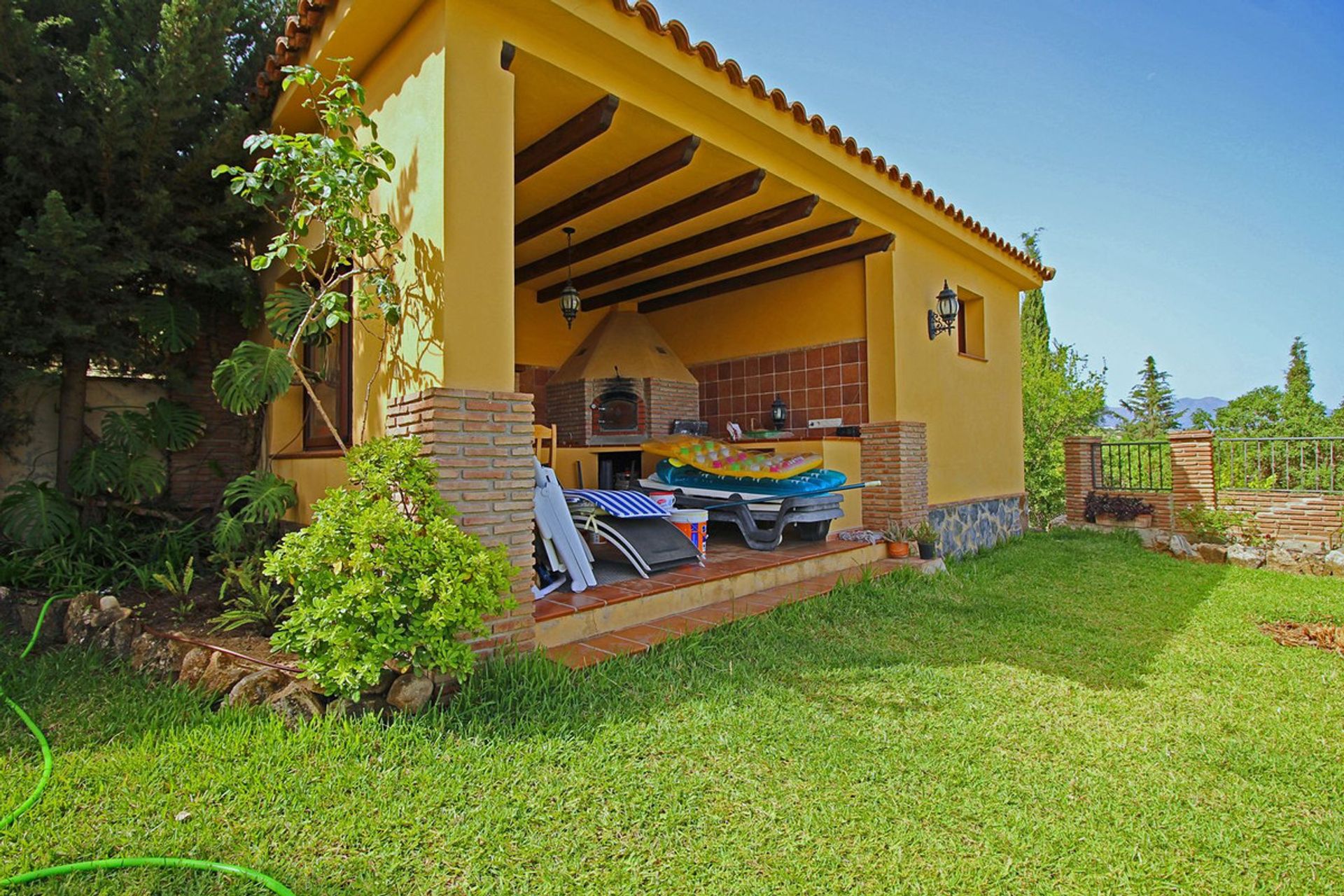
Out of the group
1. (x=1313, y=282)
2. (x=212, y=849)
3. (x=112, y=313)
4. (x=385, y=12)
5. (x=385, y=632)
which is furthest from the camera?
(x=1313, y=282)

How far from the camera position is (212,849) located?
204 cm

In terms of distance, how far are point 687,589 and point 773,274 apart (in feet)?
16.6

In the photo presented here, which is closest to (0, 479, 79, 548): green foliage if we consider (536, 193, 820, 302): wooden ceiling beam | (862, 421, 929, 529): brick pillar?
(536, 193, 820, 302): wooden ceiling beam

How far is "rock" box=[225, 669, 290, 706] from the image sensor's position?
2936 mm

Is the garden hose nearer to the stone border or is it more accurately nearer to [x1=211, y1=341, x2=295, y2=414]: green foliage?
the stone border

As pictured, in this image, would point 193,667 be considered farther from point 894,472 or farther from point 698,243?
point 894,472

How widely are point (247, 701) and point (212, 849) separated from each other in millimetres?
1004

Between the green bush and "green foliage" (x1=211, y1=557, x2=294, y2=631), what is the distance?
57 centimetres

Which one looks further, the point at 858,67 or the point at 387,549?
the point at 858,67

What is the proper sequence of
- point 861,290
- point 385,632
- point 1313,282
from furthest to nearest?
point 1313,282 → point 861,290 → point 385,632

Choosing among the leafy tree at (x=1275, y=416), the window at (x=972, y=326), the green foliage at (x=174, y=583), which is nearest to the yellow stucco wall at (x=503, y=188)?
the green foliage at (x=174, y=583)

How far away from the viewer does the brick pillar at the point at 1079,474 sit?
434 inches

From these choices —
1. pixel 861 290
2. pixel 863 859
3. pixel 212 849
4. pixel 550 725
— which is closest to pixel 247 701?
pixel 212 849

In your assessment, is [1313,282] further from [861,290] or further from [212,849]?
[212,849]
